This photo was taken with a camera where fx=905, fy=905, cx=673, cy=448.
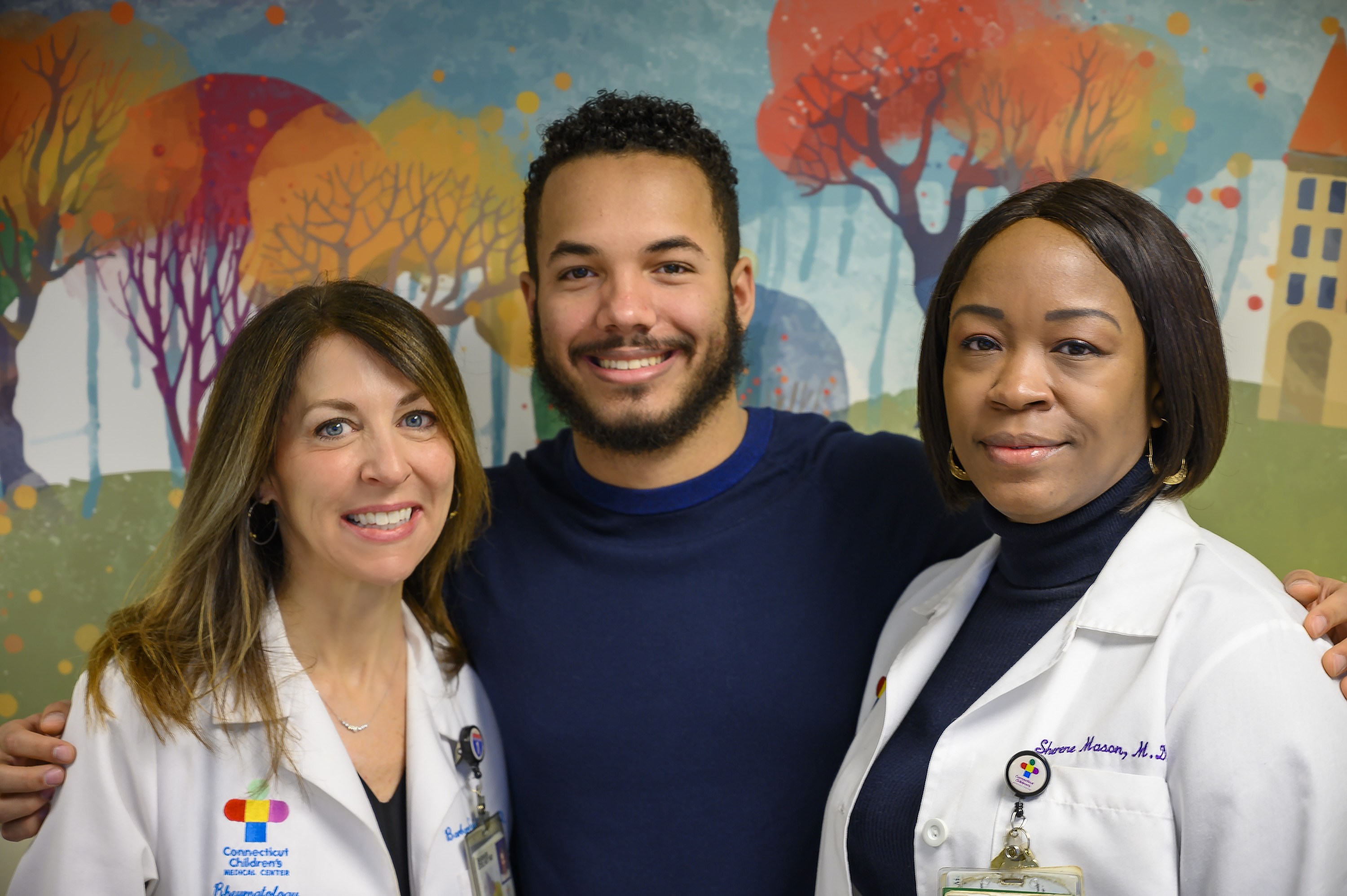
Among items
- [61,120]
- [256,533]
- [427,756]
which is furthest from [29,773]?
[61,120]

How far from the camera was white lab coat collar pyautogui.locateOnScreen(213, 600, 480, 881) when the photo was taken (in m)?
1.86

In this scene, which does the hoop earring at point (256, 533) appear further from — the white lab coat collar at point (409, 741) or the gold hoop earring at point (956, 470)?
the gold hoop earring at point (956, 470)

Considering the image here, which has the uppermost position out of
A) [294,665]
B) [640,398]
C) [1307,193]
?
[1307,193]

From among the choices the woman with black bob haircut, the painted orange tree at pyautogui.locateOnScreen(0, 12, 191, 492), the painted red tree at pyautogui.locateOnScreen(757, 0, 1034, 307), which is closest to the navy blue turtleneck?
the woman with black bob haircut

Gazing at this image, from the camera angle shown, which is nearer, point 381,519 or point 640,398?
point 381,519

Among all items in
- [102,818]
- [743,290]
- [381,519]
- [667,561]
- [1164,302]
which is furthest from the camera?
[743,290]

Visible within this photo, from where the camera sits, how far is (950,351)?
172cm

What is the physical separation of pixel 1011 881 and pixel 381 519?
1.39 metres

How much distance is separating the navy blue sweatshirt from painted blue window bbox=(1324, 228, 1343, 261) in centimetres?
138

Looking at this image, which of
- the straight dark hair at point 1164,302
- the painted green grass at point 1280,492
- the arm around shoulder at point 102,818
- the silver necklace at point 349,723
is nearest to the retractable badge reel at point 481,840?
the silver necklace at point 349,723

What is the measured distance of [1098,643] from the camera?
1577mm

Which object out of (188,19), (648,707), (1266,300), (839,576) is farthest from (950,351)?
(188,19)

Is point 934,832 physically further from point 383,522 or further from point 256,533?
point 256,533

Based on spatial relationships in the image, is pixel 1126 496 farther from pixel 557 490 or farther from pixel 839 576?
pixel 557 490
